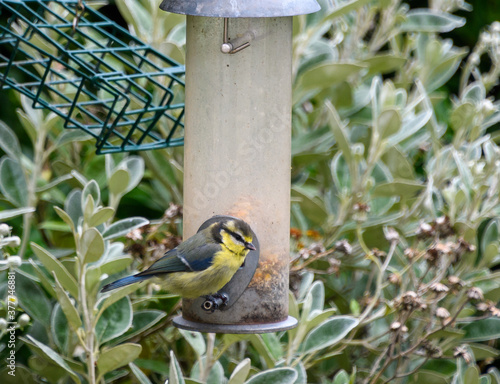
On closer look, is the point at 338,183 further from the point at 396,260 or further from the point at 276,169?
the point at 276,169

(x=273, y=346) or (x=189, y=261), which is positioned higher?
(x=189, y=261)

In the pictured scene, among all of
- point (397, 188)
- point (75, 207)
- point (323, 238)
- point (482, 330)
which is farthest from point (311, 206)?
point (75, 207)

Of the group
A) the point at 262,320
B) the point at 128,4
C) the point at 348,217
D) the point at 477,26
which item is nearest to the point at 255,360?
the point at 348,217

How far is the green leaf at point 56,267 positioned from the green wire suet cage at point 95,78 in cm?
43

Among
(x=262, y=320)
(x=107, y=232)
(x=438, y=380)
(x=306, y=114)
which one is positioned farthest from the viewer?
(x=306, y=114)

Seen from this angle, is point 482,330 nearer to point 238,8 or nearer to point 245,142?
point 245,142

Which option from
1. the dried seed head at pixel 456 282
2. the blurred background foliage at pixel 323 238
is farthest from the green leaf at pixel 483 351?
the dried seed head at pixel 456 282

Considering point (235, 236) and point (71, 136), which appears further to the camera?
point (71, 136)

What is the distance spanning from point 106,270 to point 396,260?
1236 mm

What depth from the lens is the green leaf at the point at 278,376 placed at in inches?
100.0

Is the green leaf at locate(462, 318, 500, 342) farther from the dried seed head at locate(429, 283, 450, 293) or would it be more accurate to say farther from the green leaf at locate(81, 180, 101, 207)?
the green leaf at locate(81, 180, 101, 207)

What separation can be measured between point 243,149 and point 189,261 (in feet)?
1.24

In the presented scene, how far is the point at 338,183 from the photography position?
3.31 m

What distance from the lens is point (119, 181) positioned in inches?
115
